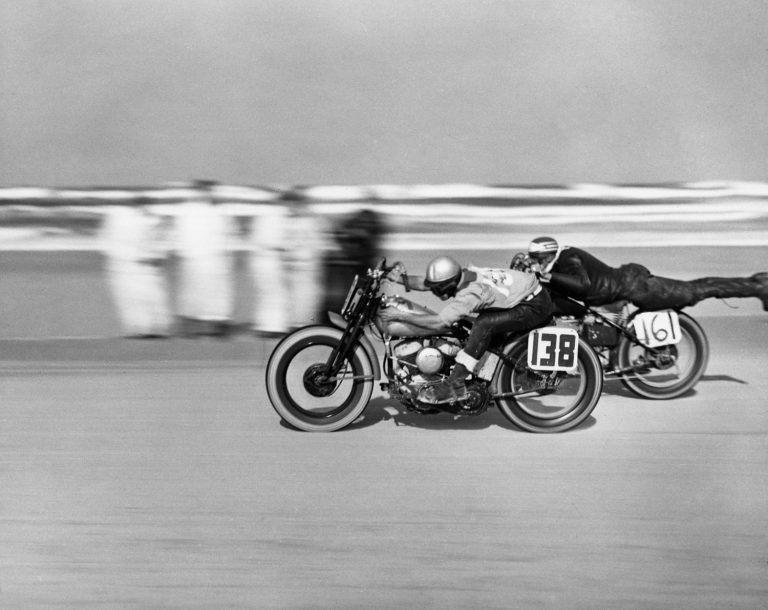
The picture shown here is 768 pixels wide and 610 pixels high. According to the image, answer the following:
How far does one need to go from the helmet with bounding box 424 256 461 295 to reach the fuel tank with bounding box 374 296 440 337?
0.50ft

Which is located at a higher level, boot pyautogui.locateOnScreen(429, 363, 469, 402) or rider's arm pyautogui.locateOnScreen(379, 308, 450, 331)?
rider's arm pyautogui.locateOnScreen(379, 308, 450, 331)

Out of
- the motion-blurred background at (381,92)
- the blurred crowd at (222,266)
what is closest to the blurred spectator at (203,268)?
the blurred crowd at (222,266)

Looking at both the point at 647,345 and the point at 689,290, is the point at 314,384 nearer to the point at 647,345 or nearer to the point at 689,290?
the point at 647,345

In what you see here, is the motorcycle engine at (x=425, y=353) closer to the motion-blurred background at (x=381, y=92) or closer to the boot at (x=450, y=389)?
the boot at (x=450, y=389)

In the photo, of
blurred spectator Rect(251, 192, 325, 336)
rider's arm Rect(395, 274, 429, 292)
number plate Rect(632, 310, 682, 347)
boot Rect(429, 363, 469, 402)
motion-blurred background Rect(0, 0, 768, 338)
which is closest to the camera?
boot Rect(429, 363, 469, 402)

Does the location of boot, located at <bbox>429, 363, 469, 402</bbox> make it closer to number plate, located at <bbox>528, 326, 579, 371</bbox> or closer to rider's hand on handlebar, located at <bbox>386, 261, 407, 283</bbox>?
number plate, located at <bbox>528, 326, 579, 371</bbox>

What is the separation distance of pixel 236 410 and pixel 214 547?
240cm

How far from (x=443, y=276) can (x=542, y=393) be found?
96cm

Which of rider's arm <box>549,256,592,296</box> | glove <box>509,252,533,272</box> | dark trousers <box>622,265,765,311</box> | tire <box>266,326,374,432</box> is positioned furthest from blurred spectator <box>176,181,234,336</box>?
dark trousers <box>622,265,765,311</box>

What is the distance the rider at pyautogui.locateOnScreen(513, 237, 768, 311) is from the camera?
262 inches

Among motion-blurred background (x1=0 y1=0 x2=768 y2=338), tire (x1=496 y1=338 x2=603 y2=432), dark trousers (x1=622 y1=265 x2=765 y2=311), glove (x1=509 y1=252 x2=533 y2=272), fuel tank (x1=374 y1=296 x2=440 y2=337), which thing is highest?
motion-blurred background (x1=0 y1=0 x2=768 y2=338)

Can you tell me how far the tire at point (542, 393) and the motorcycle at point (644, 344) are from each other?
72 centimetres

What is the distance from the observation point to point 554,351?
5.77m

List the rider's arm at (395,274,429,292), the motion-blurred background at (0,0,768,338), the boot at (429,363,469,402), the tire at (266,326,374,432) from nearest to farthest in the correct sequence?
the boot at (429,363,469,402) → the tire at (266,326,374,432) → the rider's arm at (395,274,429,292) → the motion-blurred background at (0,0,768,338)
